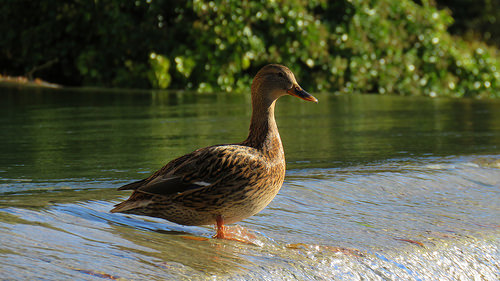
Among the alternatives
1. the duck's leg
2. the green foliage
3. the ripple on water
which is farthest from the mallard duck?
the green foliage

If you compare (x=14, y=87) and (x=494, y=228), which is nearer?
(x=494, y=228)

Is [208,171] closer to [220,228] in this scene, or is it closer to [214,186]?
[214,186]

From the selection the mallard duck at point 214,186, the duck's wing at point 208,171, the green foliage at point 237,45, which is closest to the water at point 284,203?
the mallard duck at point 214,186

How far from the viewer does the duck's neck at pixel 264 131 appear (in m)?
4.37

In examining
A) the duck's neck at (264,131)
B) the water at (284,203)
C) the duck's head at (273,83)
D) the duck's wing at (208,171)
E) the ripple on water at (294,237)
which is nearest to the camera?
the ripple on water at (294,237)

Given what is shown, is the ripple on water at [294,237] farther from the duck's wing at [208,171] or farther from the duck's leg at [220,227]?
the duck's wing at [208,171]

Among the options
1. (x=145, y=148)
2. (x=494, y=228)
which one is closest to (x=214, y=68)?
(x=145, y=148)

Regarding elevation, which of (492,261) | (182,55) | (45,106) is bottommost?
(492,261)

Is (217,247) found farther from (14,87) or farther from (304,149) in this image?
(14,87)

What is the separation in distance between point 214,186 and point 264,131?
559 millimetres

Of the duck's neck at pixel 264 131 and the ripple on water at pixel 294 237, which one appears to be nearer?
the ripple on water at pixel 294 237

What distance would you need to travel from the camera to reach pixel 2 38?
16516 millimetres

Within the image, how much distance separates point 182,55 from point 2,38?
14.2ft

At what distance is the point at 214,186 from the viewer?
412 centimetres
